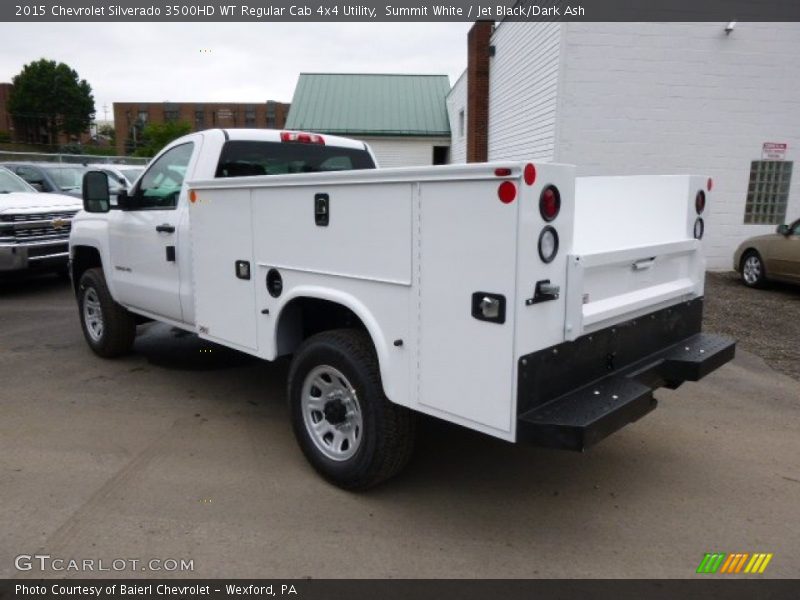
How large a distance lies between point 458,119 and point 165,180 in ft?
67.2

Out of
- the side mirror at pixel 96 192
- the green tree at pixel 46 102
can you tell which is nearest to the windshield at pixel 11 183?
the side mirror at pixel 96 192

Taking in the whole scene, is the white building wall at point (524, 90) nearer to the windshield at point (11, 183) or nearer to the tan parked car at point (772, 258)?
the tan parked car at point (772, 258)

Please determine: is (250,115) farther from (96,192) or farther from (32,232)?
(96,192)

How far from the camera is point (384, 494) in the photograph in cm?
369

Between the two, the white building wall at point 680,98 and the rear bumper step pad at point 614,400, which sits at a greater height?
the white building wall at point 680,98

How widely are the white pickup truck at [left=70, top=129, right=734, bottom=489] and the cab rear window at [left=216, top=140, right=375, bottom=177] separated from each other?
0.7 inches

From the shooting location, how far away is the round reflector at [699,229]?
13.3ft

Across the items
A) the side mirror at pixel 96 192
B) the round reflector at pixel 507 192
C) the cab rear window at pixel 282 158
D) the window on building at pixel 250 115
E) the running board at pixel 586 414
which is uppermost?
the window on building at pixel 250 115

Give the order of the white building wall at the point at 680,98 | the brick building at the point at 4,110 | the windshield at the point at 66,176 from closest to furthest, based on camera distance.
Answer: the white building wall at the point at 680,98 → the windshield at the point at 66,176 → the brick building at the point at 4,110

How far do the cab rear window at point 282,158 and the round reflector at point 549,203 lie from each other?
8.66 feet

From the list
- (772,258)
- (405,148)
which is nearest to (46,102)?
(405,148)

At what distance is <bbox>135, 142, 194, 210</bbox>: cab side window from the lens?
500cm

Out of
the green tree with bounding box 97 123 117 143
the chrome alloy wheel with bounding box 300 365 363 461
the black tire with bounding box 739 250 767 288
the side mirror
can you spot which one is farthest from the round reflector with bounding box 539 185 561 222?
the green tree with bounding box 97 123 117 143

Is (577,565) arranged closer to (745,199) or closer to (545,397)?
(545,397)
